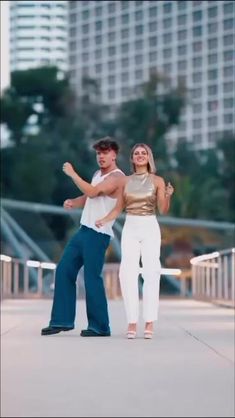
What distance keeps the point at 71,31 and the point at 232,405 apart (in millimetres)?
132018

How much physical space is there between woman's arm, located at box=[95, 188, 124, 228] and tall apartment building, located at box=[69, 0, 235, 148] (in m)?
121

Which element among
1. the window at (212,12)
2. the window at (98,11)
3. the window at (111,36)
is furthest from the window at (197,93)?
the window at (98,11)

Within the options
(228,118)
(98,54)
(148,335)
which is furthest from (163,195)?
(228,118)

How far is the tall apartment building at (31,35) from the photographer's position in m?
82.3

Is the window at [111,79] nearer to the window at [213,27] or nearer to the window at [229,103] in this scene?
the window at [213,27]

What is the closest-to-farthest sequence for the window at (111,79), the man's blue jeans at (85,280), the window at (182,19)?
the man's blue jeans at (85,280) → the window at (182,19) → the window at (111,79)

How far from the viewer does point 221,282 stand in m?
22.9

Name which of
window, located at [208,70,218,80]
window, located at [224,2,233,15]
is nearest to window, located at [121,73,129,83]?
window, located at [208,70,218,80]

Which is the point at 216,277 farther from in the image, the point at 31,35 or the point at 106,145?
the point at 31,35

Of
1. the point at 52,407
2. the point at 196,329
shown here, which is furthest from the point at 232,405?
the point at 196,329

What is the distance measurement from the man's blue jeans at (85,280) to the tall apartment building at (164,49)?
12019 centimetres

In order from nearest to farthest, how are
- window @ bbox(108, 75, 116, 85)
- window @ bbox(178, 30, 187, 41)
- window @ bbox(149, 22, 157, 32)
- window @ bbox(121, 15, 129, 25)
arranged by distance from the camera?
window @ bbox(178, 30, 187, 41) → window @ bbox(149, 22, 157, 32) → window @ bbox(108, 75, 116, 85) → window @ bbox(121, 15, 129, 25)

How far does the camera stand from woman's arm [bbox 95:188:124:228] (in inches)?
364

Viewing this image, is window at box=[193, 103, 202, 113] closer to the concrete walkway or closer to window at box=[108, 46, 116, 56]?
window at box=[108, 46, 116, 56]
